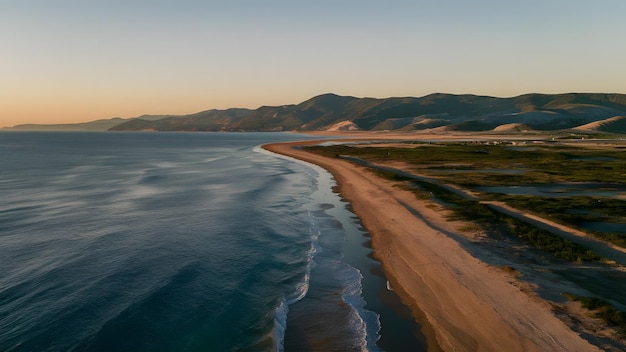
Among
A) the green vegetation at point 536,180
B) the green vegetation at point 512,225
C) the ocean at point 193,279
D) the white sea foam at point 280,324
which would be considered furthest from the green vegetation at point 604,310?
the white sea foam at point 280,324

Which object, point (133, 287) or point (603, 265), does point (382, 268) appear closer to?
point (603, 265)

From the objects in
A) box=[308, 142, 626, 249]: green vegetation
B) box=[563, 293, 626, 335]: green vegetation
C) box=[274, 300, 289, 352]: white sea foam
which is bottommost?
box=[308, 142, 626, 249]: green vegetation

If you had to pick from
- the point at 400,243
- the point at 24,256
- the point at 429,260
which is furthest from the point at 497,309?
the point at 24,256

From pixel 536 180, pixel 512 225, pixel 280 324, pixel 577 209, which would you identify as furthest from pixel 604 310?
pixel 536 180

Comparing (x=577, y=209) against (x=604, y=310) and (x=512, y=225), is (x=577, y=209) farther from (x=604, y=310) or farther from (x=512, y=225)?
(x=604, y=310)

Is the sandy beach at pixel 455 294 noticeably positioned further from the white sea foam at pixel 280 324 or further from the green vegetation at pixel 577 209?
the green vegetation at pixel 577 209

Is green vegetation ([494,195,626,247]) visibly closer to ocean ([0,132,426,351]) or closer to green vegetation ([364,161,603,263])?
green vegetation ([364,161,603,263])

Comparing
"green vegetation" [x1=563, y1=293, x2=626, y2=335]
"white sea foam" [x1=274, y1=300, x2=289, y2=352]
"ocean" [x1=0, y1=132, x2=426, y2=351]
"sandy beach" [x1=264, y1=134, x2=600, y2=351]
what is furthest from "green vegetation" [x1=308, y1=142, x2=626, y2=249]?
"white sea foam" [x1=274, y1=300, x2=289, y2=352]
